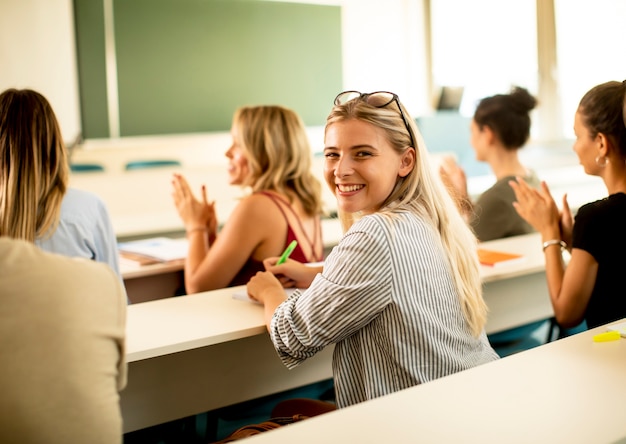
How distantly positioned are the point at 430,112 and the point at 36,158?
18.6 ft

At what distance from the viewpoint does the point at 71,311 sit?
0.93 metres

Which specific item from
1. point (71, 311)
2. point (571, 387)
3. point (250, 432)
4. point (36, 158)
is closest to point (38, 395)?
point (71, 311)

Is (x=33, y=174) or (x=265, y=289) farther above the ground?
(x=33, y=174)

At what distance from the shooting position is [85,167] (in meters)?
5.34

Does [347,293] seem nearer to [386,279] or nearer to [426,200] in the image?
[386,279]

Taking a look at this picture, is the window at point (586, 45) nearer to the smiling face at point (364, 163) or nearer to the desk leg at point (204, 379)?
the desk leg at point (204, 379)

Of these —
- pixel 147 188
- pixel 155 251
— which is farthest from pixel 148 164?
pixel 155 251

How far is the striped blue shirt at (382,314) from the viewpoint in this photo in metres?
1.46

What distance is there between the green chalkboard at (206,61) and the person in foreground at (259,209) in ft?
9.65

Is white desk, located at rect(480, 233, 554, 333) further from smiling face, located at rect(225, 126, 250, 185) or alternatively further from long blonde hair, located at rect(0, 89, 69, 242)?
long blonde hair, located at rect(0, 89, 69, 242)

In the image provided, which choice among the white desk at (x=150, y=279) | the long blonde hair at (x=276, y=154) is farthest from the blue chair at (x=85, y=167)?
the long blonde hair at (x=276, y=154)

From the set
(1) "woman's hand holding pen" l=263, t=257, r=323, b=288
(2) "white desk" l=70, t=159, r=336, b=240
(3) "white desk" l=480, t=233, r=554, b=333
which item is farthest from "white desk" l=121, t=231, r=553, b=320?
(2) "white desk" l=70, t=159, r=336, b=240

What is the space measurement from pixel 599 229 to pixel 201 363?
1201 mm

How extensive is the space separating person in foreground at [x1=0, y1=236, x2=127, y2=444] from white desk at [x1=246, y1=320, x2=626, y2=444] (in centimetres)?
27
